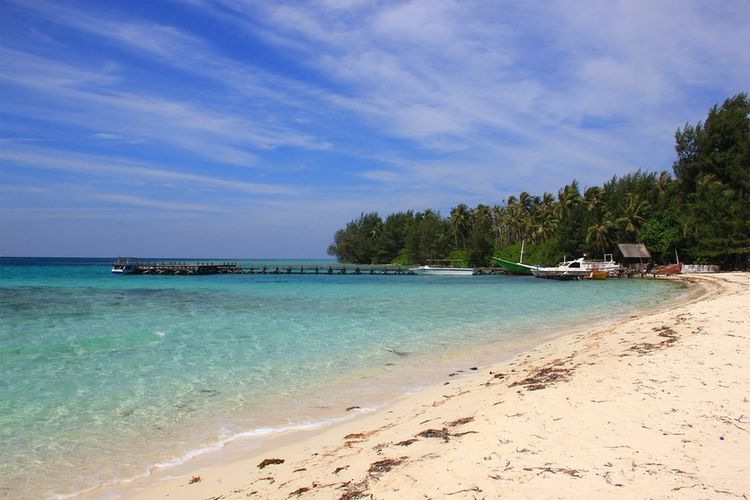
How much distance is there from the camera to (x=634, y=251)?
63.4 meters

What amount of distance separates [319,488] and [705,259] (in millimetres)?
64261

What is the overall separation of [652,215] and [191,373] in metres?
69.1

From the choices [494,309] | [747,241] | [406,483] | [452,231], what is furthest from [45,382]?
[452,231]

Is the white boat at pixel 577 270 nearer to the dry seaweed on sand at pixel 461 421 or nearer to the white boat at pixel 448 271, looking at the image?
the white boat at pixel 448 271

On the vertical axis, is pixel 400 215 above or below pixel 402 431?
above

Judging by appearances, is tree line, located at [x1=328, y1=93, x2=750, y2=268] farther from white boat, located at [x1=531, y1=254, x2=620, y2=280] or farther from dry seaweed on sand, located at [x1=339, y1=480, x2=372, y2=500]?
dry seaweed on sand, located at [x1=339, y1=480, x2=372, y2=500]

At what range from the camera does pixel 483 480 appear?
4152mm

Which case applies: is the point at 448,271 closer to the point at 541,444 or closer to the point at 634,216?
the point at 634,216

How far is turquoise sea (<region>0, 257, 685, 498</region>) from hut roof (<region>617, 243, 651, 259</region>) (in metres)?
42.9

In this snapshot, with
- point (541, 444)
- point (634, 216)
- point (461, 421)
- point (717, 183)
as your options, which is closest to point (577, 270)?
point (634, 216)

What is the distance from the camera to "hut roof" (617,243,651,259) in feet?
206

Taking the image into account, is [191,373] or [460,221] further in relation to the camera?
[460,221]

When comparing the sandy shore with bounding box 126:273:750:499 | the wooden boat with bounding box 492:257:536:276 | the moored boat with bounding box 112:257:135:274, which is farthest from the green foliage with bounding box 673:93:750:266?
the moored boat with bounding box 112:257:135:274

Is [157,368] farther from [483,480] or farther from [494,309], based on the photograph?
[494,309]
